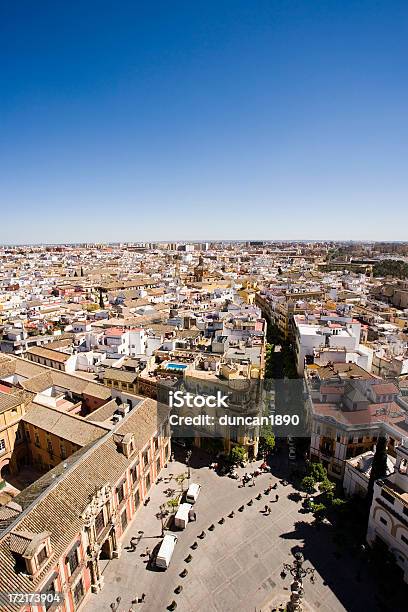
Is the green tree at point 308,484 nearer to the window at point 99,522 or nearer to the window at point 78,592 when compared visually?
the window at point 99,522

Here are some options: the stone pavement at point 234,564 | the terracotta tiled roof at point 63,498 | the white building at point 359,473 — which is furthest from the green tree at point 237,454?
the white building at point 359,473

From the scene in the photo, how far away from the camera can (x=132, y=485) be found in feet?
123

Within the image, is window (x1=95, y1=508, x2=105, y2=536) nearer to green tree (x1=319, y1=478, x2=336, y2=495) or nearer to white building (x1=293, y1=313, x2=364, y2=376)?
green tree (x1=319, y1=478, x2=336, y2=495)

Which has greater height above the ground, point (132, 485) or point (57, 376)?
point (57, 376)

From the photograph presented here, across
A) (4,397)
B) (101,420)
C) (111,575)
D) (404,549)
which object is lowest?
(111,575)

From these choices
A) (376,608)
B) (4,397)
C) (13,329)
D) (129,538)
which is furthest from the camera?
(13,329)

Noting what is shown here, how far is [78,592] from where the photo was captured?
1141 inches

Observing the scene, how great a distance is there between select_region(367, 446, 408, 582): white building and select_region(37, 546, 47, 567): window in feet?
96.8

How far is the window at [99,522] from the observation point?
30938 millimetres

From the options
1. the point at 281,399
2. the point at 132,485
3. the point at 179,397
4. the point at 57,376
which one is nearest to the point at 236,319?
the point at 281,399

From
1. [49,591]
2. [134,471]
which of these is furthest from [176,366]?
[49,591]

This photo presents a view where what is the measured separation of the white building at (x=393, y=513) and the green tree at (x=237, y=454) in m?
15.7

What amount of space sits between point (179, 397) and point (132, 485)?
13.4m

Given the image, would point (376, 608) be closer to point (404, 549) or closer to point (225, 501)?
point (404, 549)
